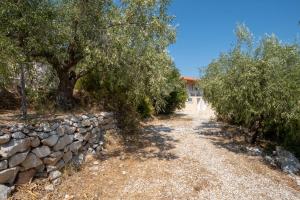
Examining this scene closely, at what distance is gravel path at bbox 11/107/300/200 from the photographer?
799 cm

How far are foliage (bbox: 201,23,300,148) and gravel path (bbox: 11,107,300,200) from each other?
2.04 m

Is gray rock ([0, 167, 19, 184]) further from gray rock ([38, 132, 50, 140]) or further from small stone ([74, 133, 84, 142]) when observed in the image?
small stone ([74, 133, 84, 142])

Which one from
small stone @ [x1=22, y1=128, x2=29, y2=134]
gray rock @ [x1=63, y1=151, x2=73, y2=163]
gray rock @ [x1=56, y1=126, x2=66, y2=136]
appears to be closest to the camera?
small stone @ [x1=22, y1=128, x2=29, y2=134]

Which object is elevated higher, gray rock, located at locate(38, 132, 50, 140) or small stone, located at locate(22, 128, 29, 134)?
small stone, located at locate(22, 128, 29, 134)

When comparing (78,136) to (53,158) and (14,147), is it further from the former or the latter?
(14,147)

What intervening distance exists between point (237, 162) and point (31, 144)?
7.32m

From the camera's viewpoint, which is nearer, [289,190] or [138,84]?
[289,190]

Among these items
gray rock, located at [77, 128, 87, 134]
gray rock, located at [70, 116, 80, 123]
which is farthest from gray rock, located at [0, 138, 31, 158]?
gray rock, located at [77, 128, 87, 134]

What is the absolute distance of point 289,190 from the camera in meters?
9.15

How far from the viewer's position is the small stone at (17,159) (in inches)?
281

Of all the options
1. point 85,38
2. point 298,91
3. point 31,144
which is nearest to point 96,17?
point 85,38

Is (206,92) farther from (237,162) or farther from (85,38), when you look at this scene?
(85,38)

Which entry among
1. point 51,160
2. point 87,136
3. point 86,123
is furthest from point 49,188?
point 86,123

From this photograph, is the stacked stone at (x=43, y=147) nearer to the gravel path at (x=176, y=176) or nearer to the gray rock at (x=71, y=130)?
the gray rock at (x=71, y=130)
